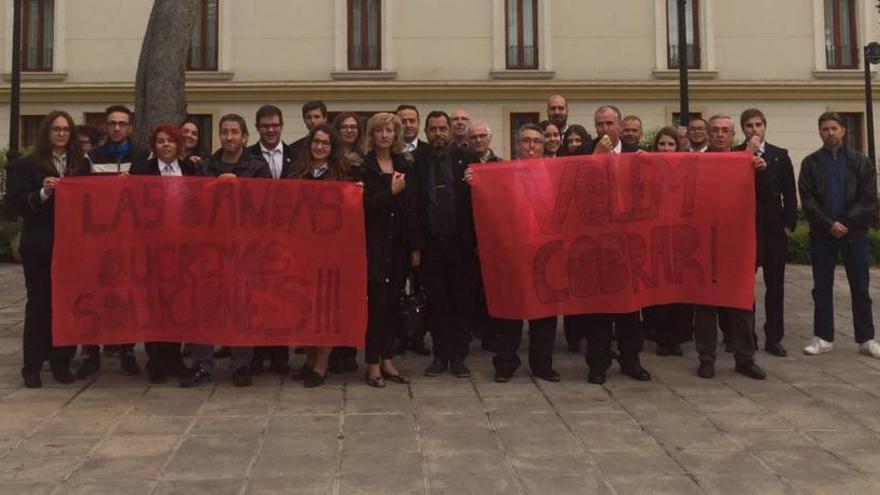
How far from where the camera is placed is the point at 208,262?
587 centimetres

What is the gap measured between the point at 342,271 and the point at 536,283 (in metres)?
1.49

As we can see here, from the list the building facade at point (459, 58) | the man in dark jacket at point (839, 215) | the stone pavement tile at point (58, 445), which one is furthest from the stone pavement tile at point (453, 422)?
the building facade at point (459, 58)

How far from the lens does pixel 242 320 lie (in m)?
5.86

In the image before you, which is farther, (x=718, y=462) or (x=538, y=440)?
(x=538, y=440)

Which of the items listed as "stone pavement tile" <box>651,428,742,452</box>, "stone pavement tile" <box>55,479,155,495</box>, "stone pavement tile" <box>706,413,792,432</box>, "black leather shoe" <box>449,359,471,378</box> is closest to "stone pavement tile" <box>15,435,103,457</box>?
"stone pavement tile" <box>55,479,155,495</box>

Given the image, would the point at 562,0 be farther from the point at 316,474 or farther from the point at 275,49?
the point at 316,474

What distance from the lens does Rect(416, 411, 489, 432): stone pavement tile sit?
486 cm

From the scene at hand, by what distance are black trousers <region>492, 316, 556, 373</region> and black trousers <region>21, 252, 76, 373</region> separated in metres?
3.44

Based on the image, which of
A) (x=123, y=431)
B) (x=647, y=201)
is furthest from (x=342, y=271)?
(x=647, y=201)

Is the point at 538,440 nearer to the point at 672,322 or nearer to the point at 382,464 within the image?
the point at 382,464

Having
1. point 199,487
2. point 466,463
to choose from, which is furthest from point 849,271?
point 199,487

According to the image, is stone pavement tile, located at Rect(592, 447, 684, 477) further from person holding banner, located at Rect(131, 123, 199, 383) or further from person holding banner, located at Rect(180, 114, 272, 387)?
person holding banner, located at Rect(131, 123, 199, 383)

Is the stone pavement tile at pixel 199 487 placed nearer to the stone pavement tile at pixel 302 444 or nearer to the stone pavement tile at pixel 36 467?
the stone pavement tile at pixel 302 444

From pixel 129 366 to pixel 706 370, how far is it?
4639 millimetres
